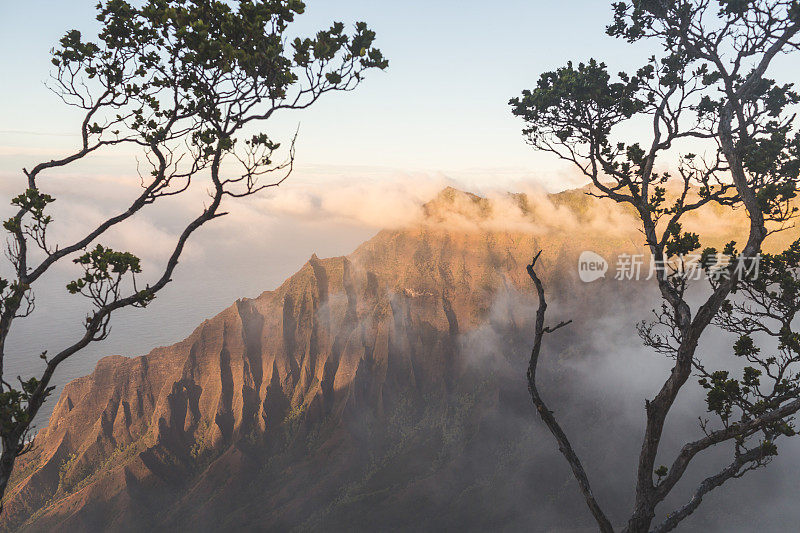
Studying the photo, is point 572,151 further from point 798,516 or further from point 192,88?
point 798,516

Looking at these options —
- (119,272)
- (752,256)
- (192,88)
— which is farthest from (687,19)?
(119,272)

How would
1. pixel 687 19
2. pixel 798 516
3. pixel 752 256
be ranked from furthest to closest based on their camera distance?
pixel 798 516 → pixel 687 19 → pixel 752 256

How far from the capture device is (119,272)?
460 inches

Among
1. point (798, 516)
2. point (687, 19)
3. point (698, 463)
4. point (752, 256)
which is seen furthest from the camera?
point (698, 463)

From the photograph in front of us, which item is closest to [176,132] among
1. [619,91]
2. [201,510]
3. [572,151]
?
[572,151]

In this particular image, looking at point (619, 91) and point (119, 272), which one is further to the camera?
point (619, 91)

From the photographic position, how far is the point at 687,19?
16438mm

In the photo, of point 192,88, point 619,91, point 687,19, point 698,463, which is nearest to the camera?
point 192,88

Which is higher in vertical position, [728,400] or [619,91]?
[619,91]

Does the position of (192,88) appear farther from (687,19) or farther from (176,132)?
(687,19)

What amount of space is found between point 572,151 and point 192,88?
657 inches

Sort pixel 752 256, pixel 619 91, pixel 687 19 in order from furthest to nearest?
1. pixel 619 91
2. pixel 687 19
3. pixel 752 256

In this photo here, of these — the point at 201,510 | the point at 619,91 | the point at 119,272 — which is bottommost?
the point at 201,510

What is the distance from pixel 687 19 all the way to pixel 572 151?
6429 mm
